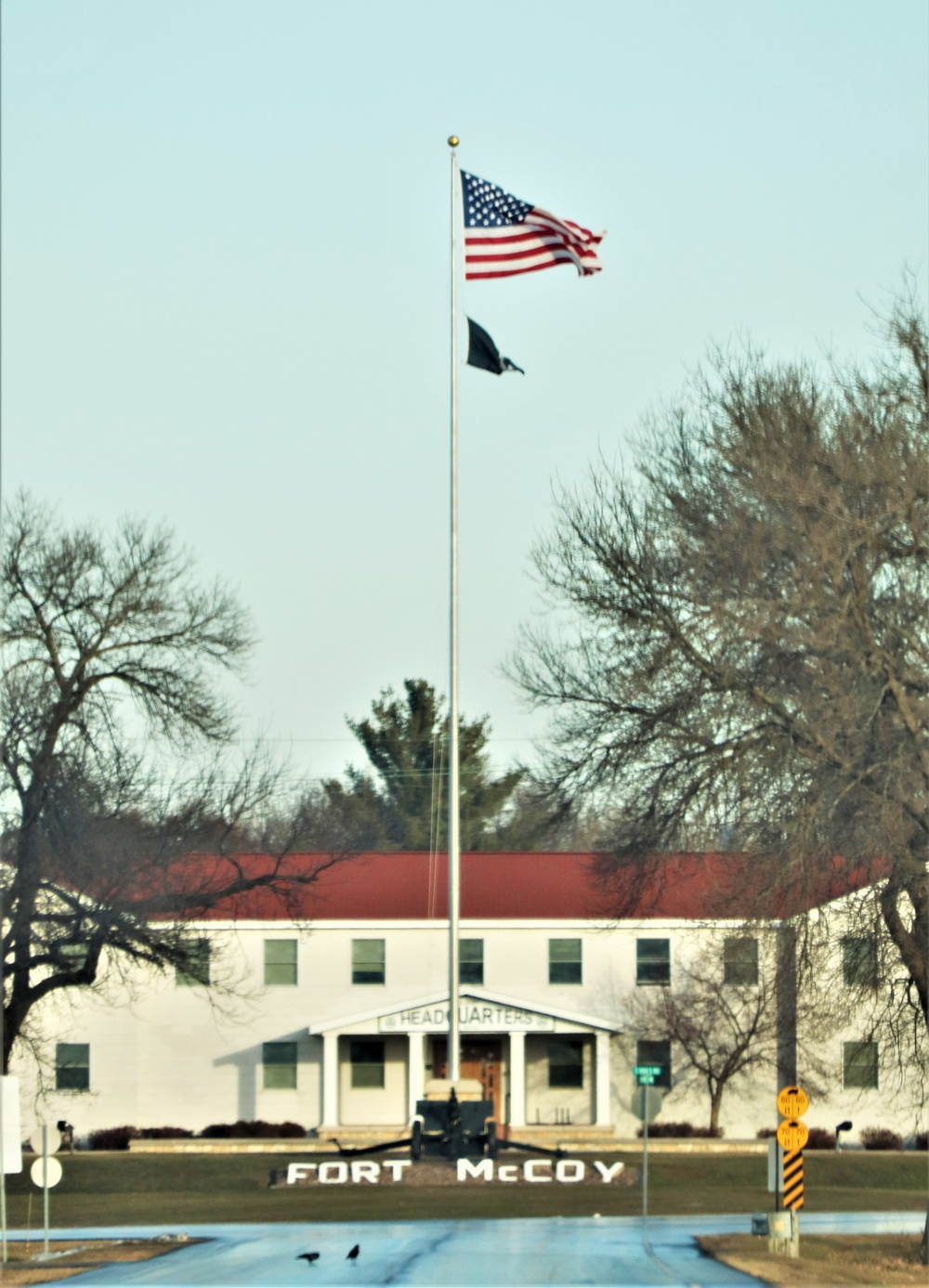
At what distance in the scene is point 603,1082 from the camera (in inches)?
1681

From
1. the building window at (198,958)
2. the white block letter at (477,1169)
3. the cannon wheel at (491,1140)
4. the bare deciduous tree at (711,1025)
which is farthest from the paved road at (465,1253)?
the bare deciduous tree at (711,1025)

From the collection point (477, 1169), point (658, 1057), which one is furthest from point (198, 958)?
point (658, 1057)

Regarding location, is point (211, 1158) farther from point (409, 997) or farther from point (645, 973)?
point (645, 973)

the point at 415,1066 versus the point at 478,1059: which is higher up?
the point at 415,1066

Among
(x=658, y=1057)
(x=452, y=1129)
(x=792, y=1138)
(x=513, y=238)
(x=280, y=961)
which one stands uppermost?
(x=513, y=238)

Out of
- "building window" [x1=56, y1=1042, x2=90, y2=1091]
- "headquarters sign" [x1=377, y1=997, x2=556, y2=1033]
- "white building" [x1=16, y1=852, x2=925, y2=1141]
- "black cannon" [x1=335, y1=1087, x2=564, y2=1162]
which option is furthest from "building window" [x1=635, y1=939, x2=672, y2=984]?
"black cannon" [x1=335, y1=1087, x2=564, y2=1162]

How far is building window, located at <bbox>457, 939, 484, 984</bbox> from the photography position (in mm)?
44125

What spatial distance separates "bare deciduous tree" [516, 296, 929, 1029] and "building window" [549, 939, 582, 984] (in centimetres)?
2081

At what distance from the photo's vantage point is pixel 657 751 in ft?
74.2

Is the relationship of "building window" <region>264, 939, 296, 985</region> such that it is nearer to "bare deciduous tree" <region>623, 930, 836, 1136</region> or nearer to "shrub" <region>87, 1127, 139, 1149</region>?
"shrub" <region>87, 1127, 139, 1149</region>

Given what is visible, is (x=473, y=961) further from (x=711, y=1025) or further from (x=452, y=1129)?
(x=452, y=1129)

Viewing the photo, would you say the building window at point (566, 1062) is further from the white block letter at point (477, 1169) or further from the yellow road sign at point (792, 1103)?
the yellow road sign at point (792, 1103)

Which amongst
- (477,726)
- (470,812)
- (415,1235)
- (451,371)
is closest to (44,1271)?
(415,1235)

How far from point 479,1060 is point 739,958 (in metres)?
17.4
